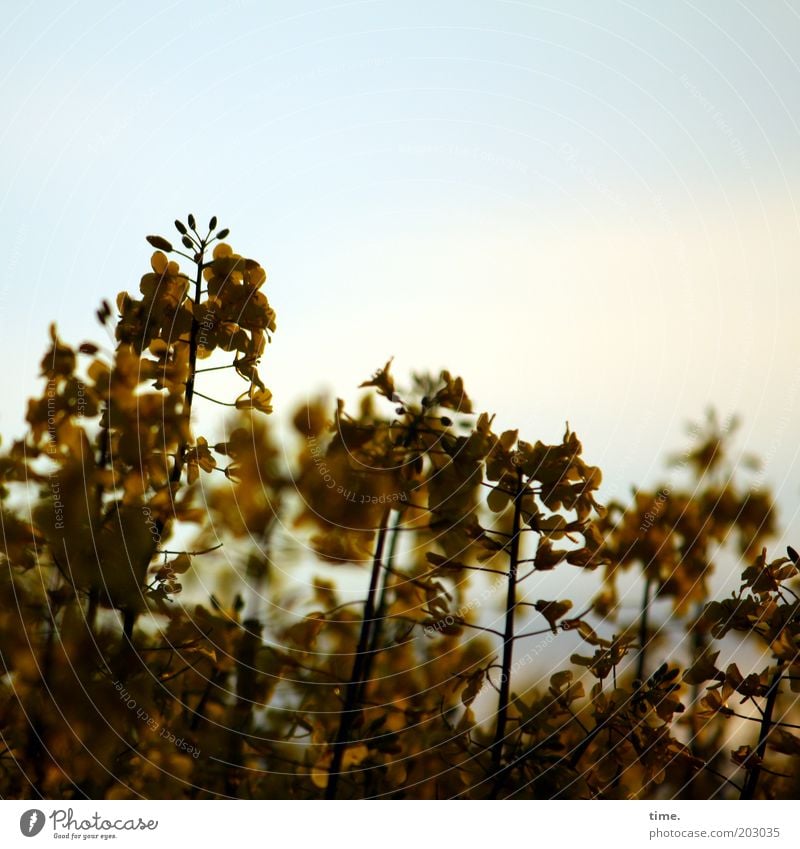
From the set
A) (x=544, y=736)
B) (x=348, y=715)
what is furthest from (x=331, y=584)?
(x=544, y=736)

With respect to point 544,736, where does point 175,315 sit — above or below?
above

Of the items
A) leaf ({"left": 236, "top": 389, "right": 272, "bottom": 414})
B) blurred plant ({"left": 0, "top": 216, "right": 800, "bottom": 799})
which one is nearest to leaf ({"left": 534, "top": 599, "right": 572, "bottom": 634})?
blurred plant ({"left": 0, "top": 216, "right": 800, "bottom": 799})

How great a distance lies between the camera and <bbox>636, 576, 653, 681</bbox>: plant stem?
0.93 metres

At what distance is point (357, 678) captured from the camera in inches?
30.0
